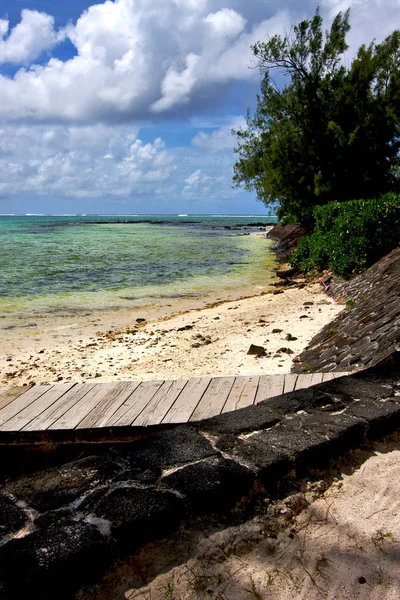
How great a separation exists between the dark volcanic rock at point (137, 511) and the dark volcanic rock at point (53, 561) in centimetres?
10

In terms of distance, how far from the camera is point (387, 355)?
13.8ft

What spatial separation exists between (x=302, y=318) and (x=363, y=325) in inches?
110

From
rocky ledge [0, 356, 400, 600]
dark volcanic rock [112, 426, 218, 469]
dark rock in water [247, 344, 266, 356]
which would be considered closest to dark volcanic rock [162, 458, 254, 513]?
rocky ledge [0, 356, 400, 600]

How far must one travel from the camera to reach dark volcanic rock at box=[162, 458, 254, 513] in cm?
239

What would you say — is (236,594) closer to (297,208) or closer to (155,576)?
(155,576)

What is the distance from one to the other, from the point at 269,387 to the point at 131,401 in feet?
4.08

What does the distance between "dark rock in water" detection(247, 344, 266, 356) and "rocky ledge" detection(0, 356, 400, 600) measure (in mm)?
3375

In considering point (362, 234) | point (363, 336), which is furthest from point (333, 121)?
point (363, 336)

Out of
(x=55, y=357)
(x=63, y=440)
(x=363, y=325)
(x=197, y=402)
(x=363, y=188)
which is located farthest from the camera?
(x=363, y=188)

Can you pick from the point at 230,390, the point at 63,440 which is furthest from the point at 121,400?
the point at 230,390

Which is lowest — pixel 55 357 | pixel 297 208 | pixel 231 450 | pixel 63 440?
pixel 55 357

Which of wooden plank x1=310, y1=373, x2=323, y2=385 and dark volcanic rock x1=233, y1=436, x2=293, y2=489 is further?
wooden plank x1=310, y1=373, x2=323, y2=385

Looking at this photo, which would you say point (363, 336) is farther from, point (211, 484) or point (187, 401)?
point (211, 484)

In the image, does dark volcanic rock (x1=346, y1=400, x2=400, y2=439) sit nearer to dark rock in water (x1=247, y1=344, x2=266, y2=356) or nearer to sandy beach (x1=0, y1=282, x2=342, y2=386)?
sandy beach (x1=0, y1=282, x2=342, y2=386)
